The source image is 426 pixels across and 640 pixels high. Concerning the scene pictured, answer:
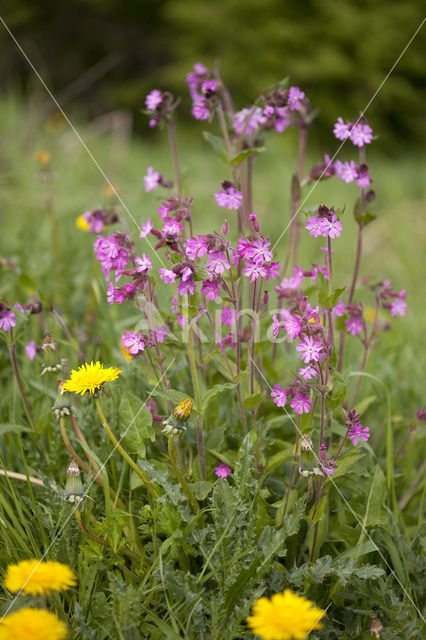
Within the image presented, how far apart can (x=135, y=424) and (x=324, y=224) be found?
0.54 meters

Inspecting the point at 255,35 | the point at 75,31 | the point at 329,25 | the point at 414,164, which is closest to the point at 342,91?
the point at 329,25

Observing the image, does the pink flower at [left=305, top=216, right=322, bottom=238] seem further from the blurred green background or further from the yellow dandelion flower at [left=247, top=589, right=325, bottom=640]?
the blurred green background

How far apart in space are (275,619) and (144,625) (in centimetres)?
30

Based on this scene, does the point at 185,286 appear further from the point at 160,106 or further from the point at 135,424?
the point at 160,106

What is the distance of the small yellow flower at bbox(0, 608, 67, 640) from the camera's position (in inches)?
29.9

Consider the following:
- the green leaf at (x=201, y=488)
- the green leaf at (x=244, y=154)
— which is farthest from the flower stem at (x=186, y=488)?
the green leaf at (x=244, y=154)

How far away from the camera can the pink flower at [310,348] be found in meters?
1.00

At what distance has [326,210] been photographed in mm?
997

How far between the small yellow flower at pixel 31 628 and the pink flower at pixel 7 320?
57 cm

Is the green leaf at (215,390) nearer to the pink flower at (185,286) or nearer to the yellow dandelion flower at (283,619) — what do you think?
the pink flower at (185,286)

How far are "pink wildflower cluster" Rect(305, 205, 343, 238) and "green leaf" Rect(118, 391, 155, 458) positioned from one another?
492mm

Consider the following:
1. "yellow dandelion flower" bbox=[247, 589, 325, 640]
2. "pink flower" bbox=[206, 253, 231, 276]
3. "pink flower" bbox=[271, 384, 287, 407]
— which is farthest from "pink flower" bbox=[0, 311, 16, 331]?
"yellow dandelion flower" bbox=[247, 589, 325, 640]

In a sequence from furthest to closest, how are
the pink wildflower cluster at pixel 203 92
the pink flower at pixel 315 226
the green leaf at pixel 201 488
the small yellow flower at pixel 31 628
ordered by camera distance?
the pink wildflower cluster at pixel 203 92 < the green leaf at pixel 201 488 < the pink flower at pixel 315 226 < the small yellow flower at pixel 31 628

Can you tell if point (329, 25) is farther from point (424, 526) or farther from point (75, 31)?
point (424, 526)
